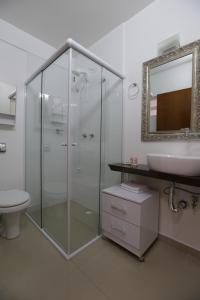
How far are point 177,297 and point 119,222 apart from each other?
0.62m

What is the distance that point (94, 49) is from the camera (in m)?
2.28

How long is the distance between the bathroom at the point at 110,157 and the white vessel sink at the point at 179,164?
0.17 metres

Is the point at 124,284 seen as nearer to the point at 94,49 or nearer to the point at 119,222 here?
the point at 119,222

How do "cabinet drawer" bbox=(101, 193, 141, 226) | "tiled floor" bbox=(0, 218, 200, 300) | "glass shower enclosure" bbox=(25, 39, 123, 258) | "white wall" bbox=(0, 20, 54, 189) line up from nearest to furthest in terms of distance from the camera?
"tiled floor" bbox=(0, 218, 200, 300) → "cabinet drawer" bbox=(101, 193, 141, 226) → "glass shower enclosure" bbox=(25, 39, 123, 258) → "white wall" bbox=(0, 20, 54, 189)

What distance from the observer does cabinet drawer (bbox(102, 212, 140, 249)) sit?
51.8 inches

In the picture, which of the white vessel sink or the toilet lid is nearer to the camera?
the white vessel sink

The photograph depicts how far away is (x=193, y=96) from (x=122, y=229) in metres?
1.37

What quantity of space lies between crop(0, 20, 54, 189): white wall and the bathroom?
0.04 feet

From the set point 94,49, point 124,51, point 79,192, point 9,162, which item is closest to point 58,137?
point 79,192

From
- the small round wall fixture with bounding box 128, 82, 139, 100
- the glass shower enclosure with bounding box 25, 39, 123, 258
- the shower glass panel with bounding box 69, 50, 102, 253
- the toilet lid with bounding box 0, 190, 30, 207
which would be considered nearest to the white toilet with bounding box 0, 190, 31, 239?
the toilet lid with bounding box 0, 190, 30, 207

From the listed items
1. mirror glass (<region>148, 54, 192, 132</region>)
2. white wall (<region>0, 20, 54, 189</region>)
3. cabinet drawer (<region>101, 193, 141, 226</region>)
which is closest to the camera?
cabinet drawer (<region>101, 193, 141, 226</region>)

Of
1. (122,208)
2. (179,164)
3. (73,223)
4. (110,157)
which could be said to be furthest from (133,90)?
(73,223)

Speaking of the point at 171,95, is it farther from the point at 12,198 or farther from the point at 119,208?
the point at 12,198

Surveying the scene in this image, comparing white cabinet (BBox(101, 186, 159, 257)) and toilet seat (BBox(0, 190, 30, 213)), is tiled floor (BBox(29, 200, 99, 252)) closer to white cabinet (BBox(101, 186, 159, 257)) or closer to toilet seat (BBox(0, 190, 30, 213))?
white cabinet (BBox(101, 186, 159, 257))
